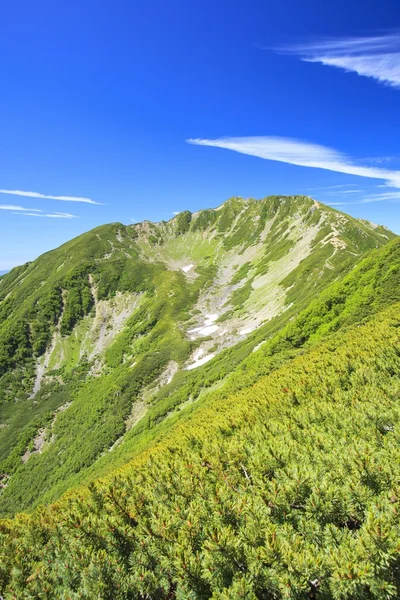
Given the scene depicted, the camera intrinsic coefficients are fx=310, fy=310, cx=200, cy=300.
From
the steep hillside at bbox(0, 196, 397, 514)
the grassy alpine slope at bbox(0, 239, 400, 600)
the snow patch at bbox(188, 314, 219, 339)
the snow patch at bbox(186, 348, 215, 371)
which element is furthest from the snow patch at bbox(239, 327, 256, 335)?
the grassy alpine slope at bbox(0, 239, 400, 600)

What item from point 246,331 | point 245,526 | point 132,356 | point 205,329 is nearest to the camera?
point 245,526

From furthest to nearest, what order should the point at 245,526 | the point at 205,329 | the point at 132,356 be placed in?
the point at 132,356 < the point at 205,329 < the point at 245,526

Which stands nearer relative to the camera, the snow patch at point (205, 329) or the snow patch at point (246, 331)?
the snow patch at point (246, 331)

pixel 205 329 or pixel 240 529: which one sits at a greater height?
pixel 240 529

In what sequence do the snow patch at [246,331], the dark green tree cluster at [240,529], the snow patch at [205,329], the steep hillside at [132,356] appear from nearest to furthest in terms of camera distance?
the dark green tree cluster at [240,529], the steep hillside at [132,356], the snow patch at [246,331], the snow patch at [205,329]

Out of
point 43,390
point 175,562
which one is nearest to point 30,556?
point 175,562

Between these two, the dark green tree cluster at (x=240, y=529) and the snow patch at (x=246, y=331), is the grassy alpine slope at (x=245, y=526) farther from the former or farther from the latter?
the snow patch at (x=246, y=331)

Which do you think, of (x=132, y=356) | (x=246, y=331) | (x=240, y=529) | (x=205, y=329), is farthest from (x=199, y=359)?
(x=240, y=529)

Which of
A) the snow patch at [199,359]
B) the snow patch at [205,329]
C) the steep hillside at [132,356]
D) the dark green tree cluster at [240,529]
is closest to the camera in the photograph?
the dark green tree cluster at [240,529]

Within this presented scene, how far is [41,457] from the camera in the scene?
118 m

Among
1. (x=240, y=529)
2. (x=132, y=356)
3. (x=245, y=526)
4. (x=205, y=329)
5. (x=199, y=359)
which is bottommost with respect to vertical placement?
(x=199, y=359)

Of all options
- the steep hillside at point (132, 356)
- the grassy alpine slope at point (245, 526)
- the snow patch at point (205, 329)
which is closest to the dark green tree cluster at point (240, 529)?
the grassy alpine slope at point (245, 526)

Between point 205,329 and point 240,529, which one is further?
point 205,329

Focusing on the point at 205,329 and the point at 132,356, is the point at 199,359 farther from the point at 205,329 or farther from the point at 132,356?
the point at 132,356
